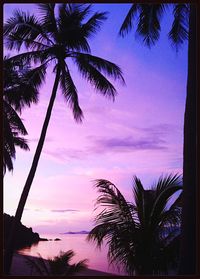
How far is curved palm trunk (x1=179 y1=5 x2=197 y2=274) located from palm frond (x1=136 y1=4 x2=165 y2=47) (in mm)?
3096

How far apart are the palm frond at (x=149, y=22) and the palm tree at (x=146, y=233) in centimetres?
430

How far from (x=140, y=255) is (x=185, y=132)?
2.30 m

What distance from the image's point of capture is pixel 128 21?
10.1 meters

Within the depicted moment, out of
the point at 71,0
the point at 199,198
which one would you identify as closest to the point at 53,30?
the point at 71,0

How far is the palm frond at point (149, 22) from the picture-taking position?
8910 millimetres

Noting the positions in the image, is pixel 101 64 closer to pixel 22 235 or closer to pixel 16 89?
pixel 16 89

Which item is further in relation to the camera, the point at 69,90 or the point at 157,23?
the point at 69,90

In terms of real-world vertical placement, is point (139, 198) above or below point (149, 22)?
below

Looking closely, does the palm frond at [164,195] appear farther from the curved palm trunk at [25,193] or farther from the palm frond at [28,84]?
the palm frond at [28,84]

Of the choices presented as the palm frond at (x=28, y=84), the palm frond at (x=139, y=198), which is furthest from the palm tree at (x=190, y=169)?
the palm frond at (x=28, y=84)

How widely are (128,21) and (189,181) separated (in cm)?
610

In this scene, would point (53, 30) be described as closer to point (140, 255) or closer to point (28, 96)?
point (28, 96)

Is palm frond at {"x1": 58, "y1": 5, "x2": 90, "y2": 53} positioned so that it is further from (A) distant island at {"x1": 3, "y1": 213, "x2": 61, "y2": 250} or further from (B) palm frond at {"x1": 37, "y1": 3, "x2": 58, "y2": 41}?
(A) distant island at {"x1": 3, "y1": 213, "x2": 61, "y2": 250}

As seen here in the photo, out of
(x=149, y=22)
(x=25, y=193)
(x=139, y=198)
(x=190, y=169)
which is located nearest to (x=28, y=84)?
(x=25, y=193)
